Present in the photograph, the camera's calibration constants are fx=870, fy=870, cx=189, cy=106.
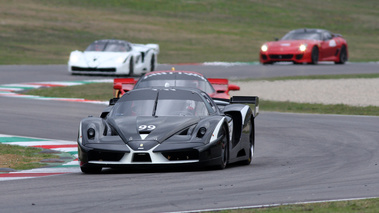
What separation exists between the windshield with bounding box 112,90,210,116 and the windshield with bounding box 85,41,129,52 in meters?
17.0

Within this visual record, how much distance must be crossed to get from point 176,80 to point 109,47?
12.4 meters

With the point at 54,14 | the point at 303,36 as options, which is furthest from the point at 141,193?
the point at 54,14

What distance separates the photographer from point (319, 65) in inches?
1363

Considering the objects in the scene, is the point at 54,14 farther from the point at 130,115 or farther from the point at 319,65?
the point at 130,115

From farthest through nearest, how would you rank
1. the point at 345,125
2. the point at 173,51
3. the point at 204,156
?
the point at 173,51, the point at 345,125, the point at 204,156

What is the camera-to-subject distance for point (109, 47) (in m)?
27.9

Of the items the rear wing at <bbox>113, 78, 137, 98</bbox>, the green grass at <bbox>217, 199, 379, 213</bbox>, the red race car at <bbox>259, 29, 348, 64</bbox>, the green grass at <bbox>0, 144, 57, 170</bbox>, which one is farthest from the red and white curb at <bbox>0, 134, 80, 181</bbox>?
the red race car at <bbox>259, 29, 348, 64</bbox>

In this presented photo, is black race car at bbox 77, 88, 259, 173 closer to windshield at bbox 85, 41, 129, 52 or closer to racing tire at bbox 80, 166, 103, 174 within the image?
racing tire at bbox 80, 166, 103, 174

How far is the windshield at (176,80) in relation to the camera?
15.5 m

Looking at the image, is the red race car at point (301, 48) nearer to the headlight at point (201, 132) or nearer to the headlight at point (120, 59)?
the headlight at point (120, 59)

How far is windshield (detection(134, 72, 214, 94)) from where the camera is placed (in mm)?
15547

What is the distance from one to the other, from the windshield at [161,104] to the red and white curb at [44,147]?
3.11ft

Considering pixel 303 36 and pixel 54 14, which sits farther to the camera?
pixel 54 14

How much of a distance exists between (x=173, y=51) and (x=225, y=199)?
36358 millimetres
